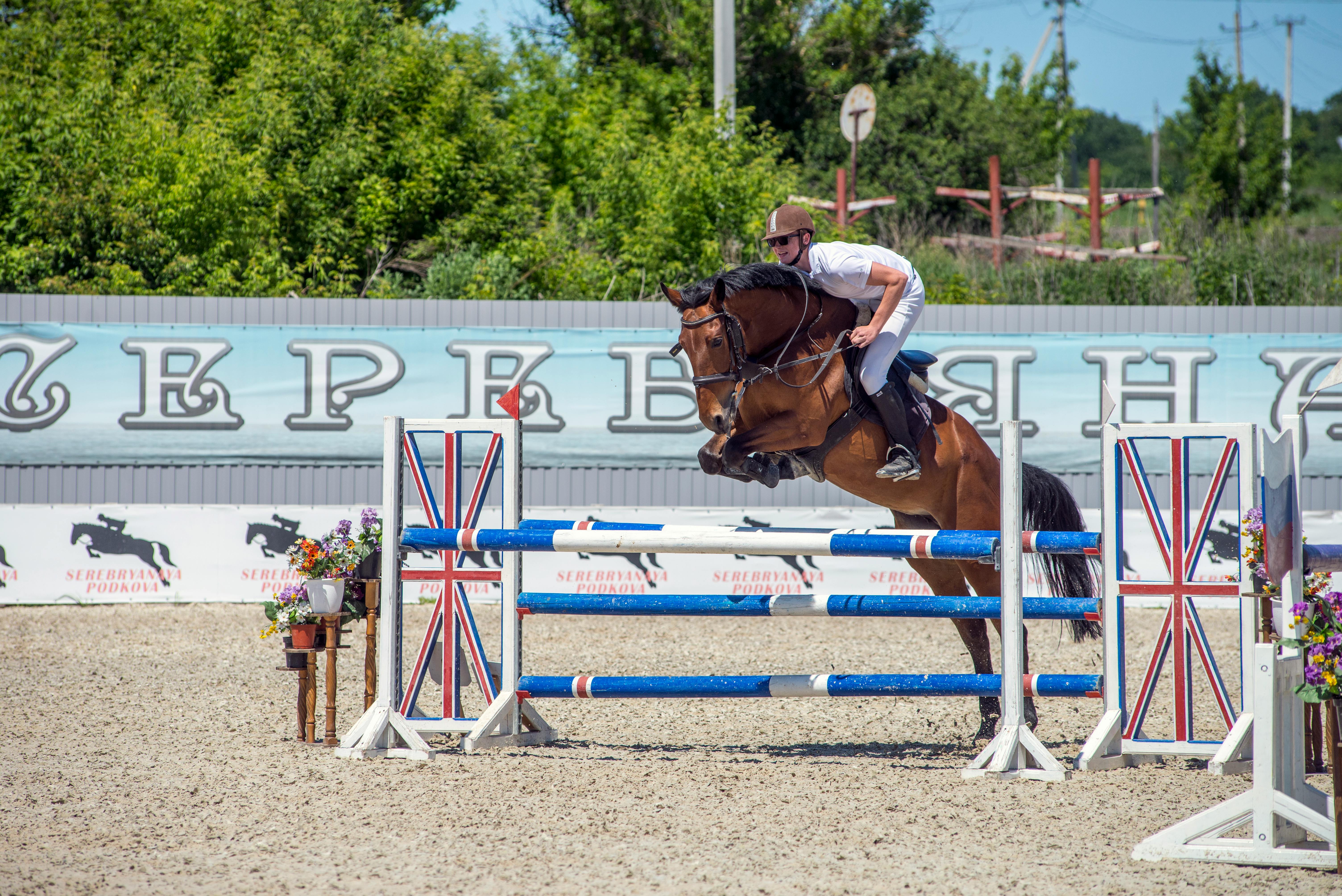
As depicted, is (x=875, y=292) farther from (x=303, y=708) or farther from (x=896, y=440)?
(x=303, y=708)

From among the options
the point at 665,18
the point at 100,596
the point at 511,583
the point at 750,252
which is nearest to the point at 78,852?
the point at 511,583

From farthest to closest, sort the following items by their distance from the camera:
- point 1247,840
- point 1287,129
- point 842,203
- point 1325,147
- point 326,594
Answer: point 1325,147
point 1287,129
point 842,203
point 326,594
point 1247,840

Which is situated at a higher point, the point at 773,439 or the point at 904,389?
the point at 904,389

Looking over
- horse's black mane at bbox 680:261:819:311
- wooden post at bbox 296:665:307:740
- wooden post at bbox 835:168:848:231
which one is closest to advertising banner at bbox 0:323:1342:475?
wooden post at bbox 296:665:307:740

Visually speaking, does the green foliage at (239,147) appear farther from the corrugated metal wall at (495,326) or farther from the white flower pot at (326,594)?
the white flower pot at (326,594)

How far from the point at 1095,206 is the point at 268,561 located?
12535 millimetres

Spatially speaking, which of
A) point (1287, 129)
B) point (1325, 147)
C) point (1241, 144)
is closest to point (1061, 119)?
point (1241, 144)

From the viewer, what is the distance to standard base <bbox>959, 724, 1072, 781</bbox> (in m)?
3.97

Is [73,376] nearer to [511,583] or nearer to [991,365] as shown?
[511,583]

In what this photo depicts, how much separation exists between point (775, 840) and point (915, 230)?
16.8 meters

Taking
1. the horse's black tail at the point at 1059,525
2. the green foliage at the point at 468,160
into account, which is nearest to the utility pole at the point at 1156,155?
the green foliage at the point at 468,160

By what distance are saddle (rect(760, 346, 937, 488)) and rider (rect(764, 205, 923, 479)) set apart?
3 centimetres

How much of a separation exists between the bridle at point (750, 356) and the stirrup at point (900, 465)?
0.43 m

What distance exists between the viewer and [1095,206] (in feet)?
53.2
